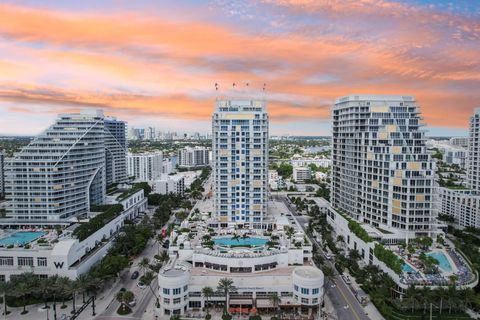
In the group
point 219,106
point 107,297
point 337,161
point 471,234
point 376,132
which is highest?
point 219,106

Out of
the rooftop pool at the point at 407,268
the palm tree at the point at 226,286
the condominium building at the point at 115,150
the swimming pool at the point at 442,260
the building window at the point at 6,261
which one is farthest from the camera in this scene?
the condominium building at the point at 115,150

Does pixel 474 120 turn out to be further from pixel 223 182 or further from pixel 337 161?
pixel 223 182

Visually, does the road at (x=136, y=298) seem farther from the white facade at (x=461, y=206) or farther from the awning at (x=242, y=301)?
the white facade at (x=461, y=206)

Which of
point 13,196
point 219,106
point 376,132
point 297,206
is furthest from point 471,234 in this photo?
point 13,196

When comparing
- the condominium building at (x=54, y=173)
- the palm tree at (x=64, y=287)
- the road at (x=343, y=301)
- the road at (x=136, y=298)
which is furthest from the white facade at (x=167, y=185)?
the road at (x=343, y=301)

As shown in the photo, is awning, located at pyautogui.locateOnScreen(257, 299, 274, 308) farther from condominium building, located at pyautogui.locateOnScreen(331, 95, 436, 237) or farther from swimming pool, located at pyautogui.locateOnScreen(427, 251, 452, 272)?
condominium building, located at pyautogui.locateOnScreen(331, 95, 436, 237)

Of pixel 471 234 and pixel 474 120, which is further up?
pixel 474 120
